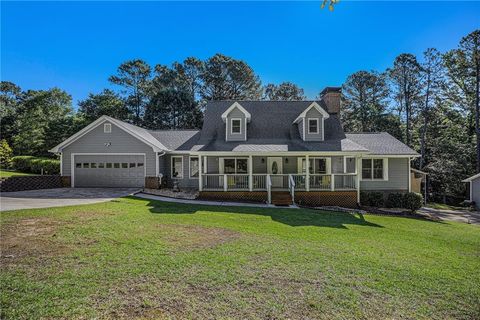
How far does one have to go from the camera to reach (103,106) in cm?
3684

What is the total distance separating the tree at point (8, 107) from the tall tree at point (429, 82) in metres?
53.8

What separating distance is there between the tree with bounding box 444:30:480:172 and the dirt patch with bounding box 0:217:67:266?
33724mm

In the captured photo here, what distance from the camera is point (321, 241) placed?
25.3 feet

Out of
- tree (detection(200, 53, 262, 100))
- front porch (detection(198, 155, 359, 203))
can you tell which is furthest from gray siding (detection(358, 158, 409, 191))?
tree (detection(200, 53, 262, 100))

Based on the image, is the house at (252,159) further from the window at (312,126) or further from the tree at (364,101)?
the tree at (364,101)

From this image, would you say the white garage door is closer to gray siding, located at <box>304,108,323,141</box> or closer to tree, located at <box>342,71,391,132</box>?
gray siding, located at <box>304,108,323,141</box>

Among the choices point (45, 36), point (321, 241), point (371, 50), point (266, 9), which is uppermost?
point (371, 50)

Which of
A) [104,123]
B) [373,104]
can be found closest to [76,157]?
[104,123]

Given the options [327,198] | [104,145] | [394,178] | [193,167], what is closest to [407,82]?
[394,178]

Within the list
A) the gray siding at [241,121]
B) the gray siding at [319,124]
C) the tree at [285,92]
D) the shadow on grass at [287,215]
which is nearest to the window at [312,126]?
the gray siding at [319,124]

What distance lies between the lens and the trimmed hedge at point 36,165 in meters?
23.7

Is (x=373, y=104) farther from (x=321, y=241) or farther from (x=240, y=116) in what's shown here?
(x=321, y=241)

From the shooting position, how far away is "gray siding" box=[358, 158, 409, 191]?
1800cm

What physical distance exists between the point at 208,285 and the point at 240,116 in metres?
14.6
